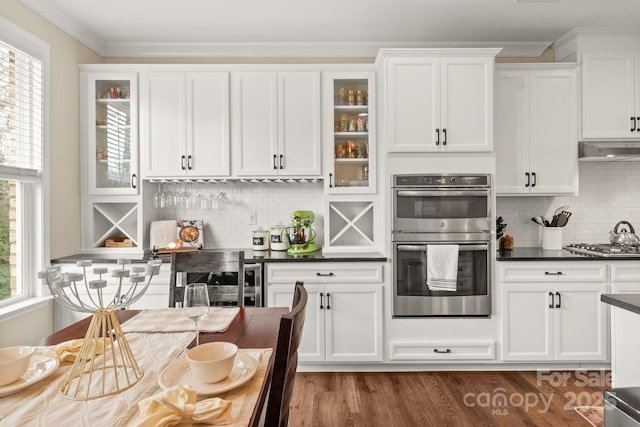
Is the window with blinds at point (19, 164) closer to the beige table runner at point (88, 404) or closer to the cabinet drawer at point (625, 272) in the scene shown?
the beige table runner at point (88, 404)

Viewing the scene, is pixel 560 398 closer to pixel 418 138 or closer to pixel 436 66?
pixel 418 138

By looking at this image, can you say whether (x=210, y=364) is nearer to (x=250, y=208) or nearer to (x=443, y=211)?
(x=443, y=211)

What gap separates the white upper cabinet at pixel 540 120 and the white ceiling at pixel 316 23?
0.39m

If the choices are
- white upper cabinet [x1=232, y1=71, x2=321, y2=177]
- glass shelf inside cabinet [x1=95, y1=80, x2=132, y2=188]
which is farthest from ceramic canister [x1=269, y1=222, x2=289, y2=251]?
glass shelf inside cabinet [x1=95, y1=80, x2=132, y2=188]

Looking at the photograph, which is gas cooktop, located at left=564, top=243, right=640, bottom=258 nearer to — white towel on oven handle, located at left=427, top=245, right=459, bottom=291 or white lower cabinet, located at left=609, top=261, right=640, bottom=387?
white towel on oven handle, located at left=427, top=245, right=459, bottom=291

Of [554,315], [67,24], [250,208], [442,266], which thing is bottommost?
[554,315]

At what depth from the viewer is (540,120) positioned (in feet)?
10.4

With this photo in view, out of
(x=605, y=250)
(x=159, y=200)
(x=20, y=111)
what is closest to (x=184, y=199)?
(x=159, y=200)

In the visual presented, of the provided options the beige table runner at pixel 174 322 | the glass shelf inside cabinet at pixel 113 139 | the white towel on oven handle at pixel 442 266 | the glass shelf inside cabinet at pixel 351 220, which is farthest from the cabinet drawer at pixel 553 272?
the glass shelf inside cabinet at pixel 113 139

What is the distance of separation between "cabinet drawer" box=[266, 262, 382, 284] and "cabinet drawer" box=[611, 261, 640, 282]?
1.81m

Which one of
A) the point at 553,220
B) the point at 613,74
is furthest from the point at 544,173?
the point at 613,74

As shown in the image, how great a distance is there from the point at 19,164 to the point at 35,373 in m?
2.03

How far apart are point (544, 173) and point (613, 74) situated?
3.31 ft

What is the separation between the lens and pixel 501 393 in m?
2.64
